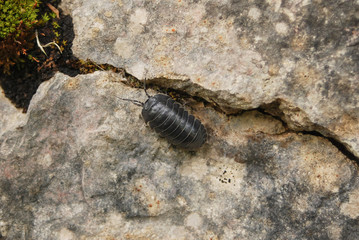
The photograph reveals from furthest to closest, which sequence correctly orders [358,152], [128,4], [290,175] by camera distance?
[128,4] < [290,175] < [358,152]

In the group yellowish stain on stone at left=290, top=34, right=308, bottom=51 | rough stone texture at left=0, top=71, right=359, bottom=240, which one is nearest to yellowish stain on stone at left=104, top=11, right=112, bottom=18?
rough stone texture at left=0, top=71, right=359, bottom=240

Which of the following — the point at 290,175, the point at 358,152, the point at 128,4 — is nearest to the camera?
the point at 358,152

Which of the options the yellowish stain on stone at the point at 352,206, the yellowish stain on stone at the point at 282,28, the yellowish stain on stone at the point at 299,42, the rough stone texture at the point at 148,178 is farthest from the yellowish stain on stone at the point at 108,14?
the yellowish stain on stone at the point at 352,206

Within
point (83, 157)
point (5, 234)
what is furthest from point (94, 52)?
point (5, 234)

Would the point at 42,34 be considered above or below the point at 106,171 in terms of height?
above

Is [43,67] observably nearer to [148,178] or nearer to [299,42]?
[148,178]

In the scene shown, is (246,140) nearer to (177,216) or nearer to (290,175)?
(290,175)
